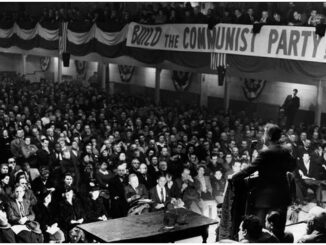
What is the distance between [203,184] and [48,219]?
341cm

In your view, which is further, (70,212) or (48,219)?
(70,212)

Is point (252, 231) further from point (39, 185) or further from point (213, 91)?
point (213, 91)

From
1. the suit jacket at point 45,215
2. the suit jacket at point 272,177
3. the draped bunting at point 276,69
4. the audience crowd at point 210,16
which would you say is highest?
the audience crowd at point 210,16

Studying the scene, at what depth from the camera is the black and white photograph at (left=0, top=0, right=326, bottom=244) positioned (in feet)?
18.0

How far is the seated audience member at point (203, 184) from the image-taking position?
10.2 meters

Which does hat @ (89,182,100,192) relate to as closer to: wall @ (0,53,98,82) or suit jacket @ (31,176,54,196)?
suit jacket @ (31,176,54,196)

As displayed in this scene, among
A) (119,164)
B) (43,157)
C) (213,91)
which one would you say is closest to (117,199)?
(119,164)

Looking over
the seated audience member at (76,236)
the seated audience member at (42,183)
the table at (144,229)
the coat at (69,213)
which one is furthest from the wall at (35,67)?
the table at (144,229)

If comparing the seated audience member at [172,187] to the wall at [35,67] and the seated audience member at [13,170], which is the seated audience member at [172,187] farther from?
the wall at [35,67]

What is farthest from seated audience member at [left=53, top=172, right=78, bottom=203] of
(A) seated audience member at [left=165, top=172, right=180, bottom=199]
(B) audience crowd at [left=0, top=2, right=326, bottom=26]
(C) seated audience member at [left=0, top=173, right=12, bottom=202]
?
(B) audience crowd at [left=0, top=2, right=326, bottom=26]

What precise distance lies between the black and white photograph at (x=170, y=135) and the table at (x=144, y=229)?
21 millimetres

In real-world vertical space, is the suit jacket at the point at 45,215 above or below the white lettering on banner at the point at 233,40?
below

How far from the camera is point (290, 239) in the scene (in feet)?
17.4

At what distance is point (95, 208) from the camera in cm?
860
